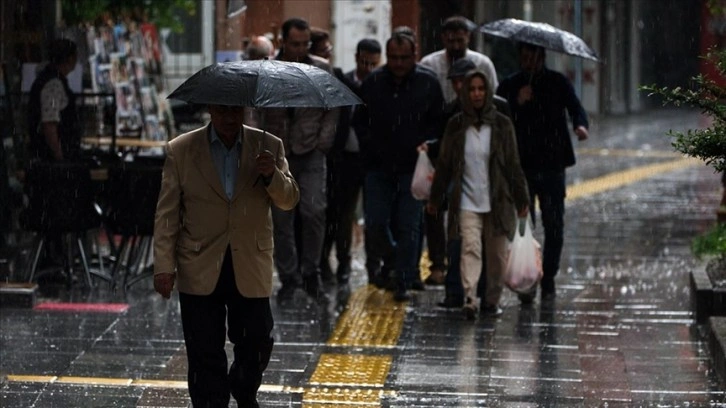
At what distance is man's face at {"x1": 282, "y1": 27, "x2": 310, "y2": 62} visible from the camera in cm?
1154

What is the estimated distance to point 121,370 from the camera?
30.2 feet

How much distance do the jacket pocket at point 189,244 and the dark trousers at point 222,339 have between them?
5.4 inches

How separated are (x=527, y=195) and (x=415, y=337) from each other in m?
1.32

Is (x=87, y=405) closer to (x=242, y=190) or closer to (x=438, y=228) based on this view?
(x=242, y=190)

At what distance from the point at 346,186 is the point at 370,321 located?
2121 mm

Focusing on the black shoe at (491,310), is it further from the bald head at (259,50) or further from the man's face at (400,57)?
the bald head at (259,50)

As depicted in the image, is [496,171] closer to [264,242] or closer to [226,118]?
[264,242]

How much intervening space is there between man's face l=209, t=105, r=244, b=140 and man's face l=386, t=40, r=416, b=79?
426 cm

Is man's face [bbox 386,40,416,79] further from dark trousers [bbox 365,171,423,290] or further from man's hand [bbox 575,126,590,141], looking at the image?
man's hand [bbox 575,126,590,141]

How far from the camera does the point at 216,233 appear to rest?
290 inches

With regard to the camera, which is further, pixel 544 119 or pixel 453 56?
pixel 453 56

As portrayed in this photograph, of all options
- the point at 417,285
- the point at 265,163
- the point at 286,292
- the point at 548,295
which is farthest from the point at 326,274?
the point at 265,163

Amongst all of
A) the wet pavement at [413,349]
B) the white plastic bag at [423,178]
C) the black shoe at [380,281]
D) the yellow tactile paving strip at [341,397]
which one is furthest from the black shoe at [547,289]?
the yellow tactile paving strip at [341,397]

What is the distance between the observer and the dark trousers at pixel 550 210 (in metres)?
11.8
